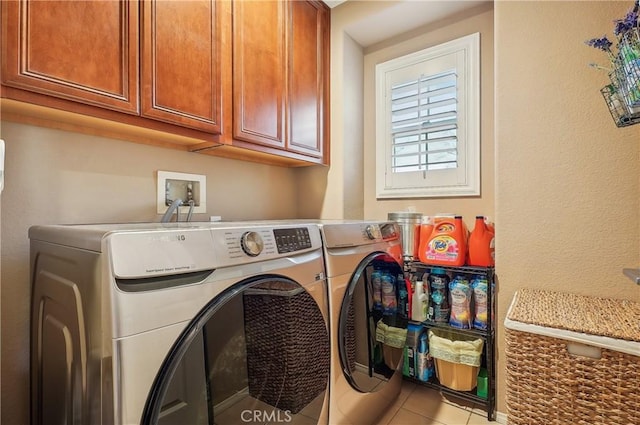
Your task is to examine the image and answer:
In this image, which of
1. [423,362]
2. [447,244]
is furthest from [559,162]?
[423,362]

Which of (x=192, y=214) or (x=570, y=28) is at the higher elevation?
(x=570, y=28)

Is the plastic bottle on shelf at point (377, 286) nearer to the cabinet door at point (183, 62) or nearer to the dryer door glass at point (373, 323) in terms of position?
the dryer door glass at point (373, 323)

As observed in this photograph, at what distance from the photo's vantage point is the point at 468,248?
170cm

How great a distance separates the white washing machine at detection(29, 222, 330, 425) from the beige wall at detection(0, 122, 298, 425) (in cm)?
10

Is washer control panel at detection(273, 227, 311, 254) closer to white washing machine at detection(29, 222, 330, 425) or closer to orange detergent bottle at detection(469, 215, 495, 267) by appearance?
white washing machine at detection(29, 222, 330, 425)

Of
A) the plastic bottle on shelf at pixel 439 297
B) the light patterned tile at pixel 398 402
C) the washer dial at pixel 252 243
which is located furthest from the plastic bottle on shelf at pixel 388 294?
the washer dial at pixel 252 243

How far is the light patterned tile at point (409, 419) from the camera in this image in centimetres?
152

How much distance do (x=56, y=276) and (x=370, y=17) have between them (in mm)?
2119

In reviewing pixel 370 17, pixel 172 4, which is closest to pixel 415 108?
pixel 370 17

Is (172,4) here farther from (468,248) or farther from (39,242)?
(468,248)

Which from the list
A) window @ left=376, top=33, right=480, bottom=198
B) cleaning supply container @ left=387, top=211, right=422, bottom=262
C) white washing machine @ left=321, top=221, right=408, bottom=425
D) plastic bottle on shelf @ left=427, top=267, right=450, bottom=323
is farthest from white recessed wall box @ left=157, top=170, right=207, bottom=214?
plastic bottle on shelf @ left=427, top=267, right=450, bottom=323

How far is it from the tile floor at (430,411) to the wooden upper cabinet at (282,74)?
1.52 meters

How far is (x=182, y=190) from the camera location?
1584 millimetres

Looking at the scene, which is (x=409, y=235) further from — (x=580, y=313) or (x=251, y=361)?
(x=251, y=361)
